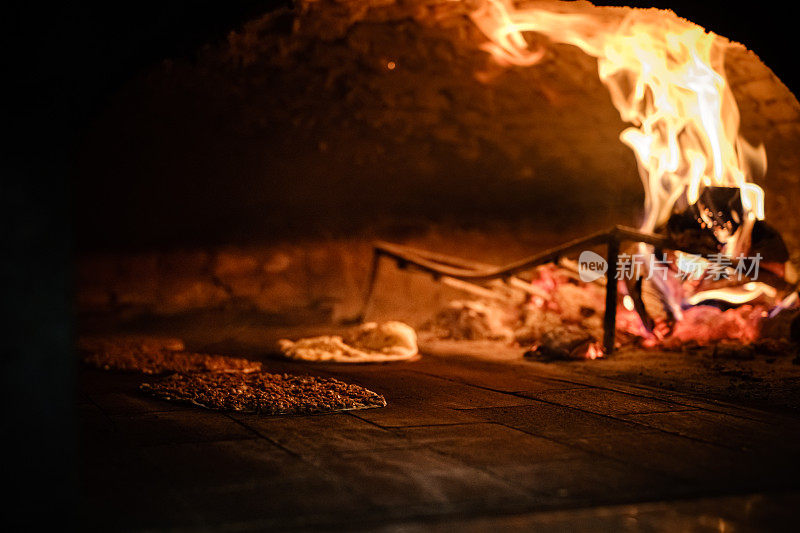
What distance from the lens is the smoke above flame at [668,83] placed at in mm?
7094

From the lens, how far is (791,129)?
26.3 ft

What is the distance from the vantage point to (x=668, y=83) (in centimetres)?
743

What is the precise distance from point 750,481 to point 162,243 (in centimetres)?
683

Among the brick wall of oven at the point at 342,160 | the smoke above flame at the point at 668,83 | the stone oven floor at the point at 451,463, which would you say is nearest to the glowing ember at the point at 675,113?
the smoke above flame at the point at 668,83

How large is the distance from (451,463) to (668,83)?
509 centimetres

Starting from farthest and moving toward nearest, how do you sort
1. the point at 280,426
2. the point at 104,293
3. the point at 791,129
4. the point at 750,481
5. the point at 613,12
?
the point at 104,293 → the point at 791,129 → the point at 613,12 → the point at 280,426 → the point at 750,481

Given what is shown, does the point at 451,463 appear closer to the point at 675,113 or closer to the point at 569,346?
the point at 569,346

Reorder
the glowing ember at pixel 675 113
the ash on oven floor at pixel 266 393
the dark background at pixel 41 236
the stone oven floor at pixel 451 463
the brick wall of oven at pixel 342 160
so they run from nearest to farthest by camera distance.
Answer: the dark background at pixel 41 236 < the stone oven floor at pixel 451 463 < the ash on oven floor at pixel 266 393 < the glowing ember at pixel 675 113 < the brick wall of oven at pixel 342 160

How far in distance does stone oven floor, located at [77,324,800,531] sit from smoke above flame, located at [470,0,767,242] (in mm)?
2784

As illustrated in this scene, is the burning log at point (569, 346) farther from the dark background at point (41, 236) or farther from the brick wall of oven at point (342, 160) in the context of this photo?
the dark background at point (41, 236)

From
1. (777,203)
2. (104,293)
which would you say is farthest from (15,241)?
(777,203)

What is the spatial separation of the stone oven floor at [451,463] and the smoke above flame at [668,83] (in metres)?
2.78

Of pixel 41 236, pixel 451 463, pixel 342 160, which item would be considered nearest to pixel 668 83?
pixel 342 160

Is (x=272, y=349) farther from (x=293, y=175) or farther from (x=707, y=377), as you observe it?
(x=707, y=377)
